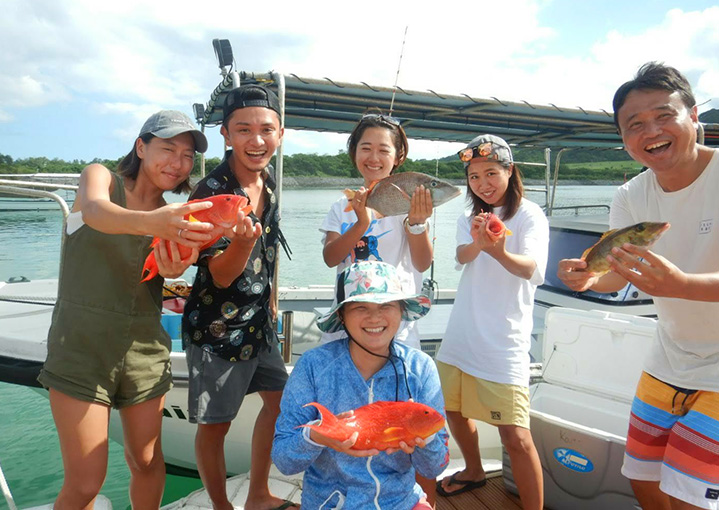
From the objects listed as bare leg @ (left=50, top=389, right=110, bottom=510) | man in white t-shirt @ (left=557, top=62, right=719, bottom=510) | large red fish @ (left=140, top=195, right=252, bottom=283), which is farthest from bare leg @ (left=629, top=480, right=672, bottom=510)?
bare leg @ (left=50, top=389, right=110, bottom=510)

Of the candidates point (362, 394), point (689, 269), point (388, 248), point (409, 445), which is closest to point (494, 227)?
point (388, 248)

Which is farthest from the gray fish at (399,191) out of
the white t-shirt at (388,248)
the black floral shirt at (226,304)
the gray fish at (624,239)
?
the gray fish at (624,239)

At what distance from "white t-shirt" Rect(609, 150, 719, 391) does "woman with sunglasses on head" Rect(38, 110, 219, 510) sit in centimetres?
212

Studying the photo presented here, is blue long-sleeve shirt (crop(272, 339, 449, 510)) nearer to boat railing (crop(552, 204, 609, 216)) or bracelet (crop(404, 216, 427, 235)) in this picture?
bracelet (crop(404, 216, 427, 235))

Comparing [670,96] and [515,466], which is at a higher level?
[670,96]

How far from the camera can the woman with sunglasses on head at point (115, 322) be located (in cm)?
229

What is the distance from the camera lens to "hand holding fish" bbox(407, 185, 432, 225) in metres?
2.94

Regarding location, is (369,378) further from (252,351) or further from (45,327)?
(45,327)

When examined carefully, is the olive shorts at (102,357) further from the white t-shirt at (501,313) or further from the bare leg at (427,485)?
the white t-shirt at (501,313)

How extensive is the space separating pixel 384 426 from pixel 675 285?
1.27 m

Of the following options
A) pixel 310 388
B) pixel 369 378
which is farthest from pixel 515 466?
pixel 310 388

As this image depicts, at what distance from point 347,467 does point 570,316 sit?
9.17 feet

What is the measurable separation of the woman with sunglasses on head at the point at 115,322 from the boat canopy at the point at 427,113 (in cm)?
155

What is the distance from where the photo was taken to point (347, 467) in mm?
2174
